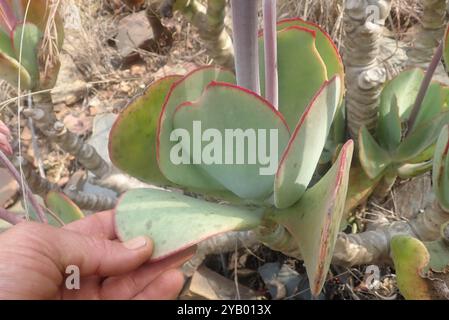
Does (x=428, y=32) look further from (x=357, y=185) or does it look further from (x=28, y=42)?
(x=28, y=42)

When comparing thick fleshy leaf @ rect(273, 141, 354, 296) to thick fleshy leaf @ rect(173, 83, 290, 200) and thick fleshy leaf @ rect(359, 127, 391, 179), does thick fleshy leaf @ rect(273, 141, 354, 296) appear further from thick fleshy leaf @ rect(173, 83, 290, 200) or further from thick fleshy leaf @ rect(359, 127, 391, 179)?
thick fleshy leaf @ rect(359, 127, 391, 179)

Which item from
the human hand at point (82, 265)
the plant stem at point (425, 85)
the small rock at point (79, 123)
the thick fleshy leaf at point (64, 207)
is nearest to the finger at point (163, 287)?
the human hand at point (82, 265)

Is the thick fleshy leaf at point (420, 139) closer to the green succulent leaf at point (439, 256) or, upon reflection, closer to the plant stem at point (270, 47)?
the green succulent leaf at point (439, 256)

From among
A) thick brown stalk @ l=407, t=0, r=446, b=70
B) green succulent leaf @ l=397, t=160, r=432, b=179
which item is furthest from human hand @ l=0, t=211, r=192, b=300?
thick brown stalk @ l=407, t=0, r=446, b=70

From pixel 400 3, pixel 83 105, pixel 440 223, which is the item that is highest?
pixel 400 3
